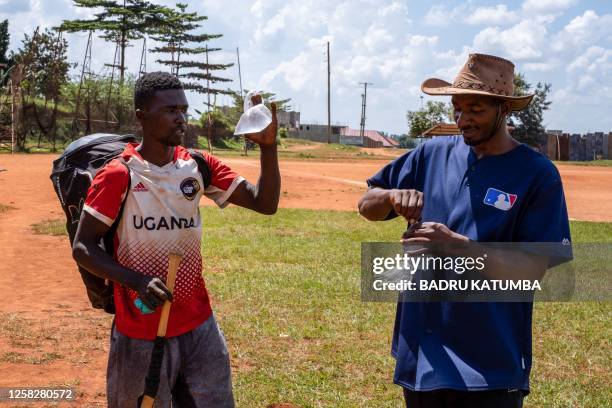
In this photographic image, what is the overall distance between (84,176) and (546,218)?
1753mm

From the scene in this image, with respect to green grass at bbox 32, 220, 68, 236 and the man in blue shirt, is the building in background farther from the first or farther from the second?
the man in blue shirt

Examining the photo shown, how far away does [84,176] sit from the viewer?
122 inches

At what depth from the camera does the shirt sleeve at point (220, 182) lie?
3238 mm

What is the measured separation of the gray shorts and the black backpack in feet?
0.65

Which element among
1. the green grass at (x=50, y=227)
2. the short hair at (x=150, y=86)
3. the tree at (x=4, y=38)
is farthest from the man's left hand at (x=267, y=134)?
the tree at (x=4, y=38)

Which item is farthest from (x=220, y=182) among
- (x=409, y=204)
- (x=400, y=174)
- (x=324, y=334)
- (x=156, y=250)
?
(x=324, y=334)

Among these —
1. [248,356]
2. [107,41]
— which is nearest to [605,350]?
[248,356]

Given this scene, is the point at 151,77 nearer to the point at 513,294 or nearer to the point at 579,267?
the point at 513,294

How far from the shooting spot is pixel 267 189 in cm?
326

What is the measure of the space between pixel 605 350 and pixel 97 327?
14.1 ft

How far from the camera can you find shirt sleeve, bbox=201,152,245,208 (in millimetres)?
3238

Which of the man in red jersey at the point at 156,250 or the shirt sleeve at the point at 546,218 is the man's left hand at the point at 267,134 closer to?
the man in red jersey at the point at 156,250

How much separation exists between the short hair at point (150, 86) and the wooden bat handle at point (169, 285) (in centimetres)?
63

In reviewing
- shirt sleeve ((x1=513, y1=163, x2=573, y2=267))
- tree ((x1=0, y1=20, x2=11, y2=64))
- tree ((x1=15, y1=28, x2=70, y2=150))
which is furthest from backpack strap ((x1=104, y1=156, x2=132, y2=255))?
tree ((x1=0, y1=20, x2=11, y2=64))
